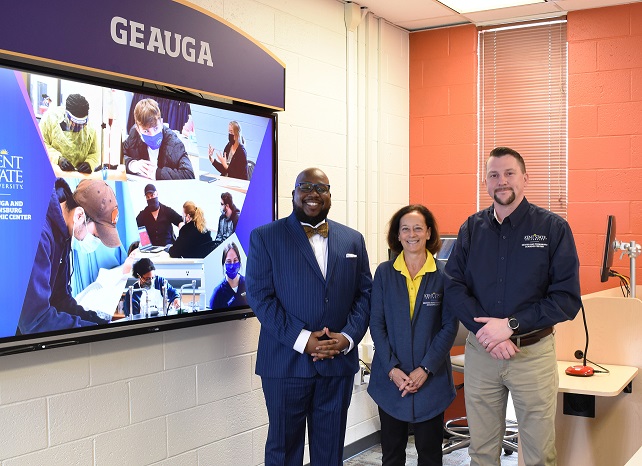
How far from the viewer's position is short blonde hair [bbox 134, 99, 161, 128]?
2.96 m

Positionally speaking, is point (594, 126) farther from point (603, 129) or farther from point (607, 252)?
point (607, 252)

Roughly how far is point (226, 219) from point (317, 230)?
0.46m

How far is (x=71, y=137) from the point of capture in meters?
2.67

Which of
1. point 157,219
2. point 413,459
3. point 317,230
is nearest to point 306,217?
point 317,230

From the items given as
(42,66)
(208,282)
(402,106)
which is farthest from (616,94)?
(42,66)

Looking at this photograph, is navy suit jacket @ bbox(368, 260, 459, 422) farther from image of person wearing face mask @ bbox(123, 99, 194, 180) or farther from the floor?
the floor

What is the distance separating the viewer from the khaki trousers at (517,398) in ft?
9.71

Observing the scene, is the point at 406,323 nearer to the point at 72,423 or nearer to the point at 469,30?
the point at 72,423

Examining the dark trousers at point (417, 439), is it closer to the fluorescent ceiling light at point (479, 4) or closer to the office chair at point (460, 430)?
the office chair at point (460, 430)

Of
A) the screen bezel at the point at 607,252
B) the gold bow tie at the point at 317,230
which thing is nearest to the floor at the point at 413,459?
the screen bezel at the point at 607,252

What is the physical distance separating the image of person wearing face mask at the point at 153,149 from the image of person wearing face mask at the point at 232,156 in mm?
190

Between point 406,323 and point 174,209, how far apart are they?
113 centimetres

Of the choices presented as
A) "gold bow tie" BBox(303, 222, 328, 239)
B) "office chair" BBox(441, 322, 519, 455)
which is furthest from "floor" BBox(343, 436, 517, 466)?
"gold bow tie" BBox(303, 222, 328, 239)

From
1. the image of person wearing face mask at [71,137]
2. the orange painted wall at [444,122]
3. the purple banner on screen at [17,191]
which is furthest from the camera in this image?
the orange painted wall at [444,122]
